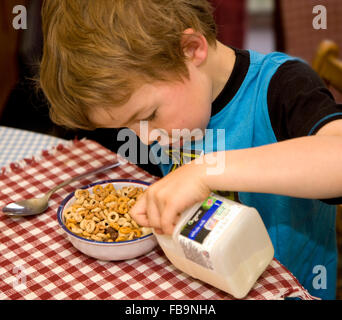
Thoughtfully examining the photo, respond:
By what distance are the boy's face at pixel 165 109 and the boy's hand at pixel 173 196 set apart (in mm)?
159

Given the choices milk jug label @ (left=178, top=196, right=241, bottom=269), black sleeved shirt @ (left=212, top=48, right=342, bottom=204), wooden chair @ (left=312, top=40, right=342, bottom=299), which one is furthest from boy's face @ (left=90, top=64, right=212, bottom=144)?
wooden chair @ (left=312, top=40, right=342, bottom=299)

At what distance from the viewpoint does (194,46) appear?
0.96 m

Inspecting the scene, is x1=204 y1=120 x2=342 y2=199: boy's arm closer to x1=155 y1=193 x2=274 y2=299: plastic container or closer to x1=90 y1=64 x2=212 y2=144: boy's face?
x1=155 y1=193 x2=274 y2=299: plastic container

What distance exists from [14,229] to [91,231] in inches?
7.9

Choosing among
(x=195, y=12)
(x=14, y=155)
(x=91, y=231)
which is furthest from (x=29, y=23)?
(x=91, y=231)

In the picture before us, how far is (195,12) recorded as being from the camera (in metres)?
1.00

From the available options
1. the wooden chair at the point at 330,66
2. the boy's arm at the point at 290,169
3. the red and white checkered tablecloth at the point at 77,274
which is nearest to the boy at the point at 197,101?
the boy's arm at the point at 290,169

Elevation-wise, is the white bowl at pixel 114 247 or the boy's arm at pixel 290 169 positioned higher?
the boy's arm at pixel 290 169

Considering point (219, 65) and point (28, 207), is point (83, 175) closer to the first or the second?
point (28, 207)

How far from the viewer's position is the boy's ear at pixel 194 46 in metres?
0.94

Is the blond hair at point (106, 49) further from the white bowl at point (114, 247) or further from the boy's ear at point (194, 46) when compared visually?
the white bowl at point (114, 247)

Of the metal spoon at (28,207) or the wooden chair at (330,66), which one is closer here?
the metal spoon at (28,207)

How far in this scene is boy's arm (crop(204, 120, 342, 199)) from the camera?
2.48 feet

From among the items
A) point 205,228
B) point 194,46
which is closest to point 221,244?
point 205,228
